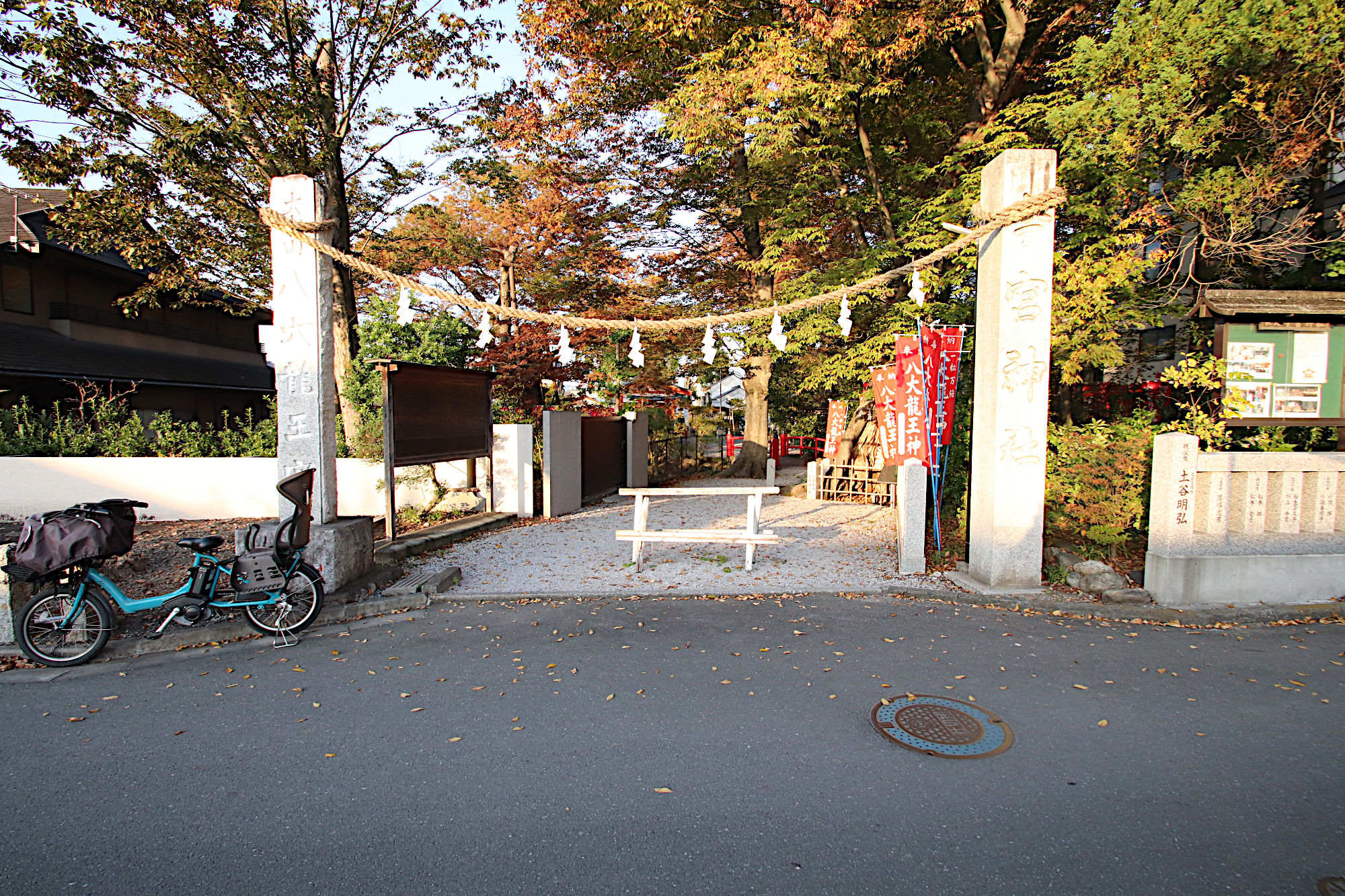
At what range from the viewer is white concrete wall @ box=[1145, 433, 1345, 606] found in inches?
237

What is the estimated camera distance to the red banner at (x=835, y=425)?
15.1 metres

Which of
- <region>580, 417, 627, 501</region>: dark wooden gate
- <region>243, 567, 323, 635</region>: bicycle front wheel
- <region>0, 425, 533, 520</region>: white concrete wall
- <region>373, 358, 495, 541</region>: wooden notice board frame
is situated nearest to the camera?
<region>243, 567, 323, 635</region>: bicycle front wheel

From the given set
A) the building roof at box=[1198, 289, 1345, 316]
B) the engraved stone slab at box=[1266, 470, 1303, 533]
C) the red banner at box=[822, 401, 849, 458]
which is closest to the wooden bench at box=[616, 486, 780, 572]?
the engraved stone slab at box=[1266, 470, 1303, 533]

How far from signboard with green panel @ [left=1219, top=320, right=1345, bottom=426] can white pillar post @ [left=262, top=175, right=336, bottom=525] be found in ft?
29.2

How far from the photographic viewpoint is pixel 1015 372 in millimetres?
6426

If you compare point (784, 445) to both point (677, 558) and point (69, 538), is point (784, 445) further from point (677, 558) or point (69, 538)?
point (69, 538)

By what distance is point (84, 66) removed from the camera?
1076 centimetres

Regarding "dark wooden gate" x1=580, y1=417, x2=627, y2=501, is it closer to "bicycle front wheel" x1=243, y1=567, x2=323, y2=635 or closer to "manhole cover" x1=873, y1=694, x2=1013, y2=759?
"bicycle front wheel" x1=243, y1=567, x2=323, y2=635

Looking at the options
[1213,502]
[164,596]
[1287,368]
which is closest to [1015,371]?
[1213,502]

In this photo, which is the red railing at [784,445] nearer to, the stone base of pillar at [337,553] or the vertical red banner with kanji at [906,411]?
the vertical red banner with kanji at [906,411]

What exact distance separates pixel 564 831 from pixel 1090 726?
10.0 ft

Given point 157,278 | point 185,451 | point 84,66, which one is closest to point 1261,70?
point 185,451

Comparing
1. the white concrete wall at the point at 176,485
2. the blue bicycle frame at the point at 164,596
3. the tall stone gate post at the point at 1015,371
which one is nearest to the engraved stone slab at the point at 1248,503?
the tall stone gate post at the point at 1015,371

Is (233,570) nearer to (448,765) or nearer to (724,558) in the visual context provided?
(448,765)
